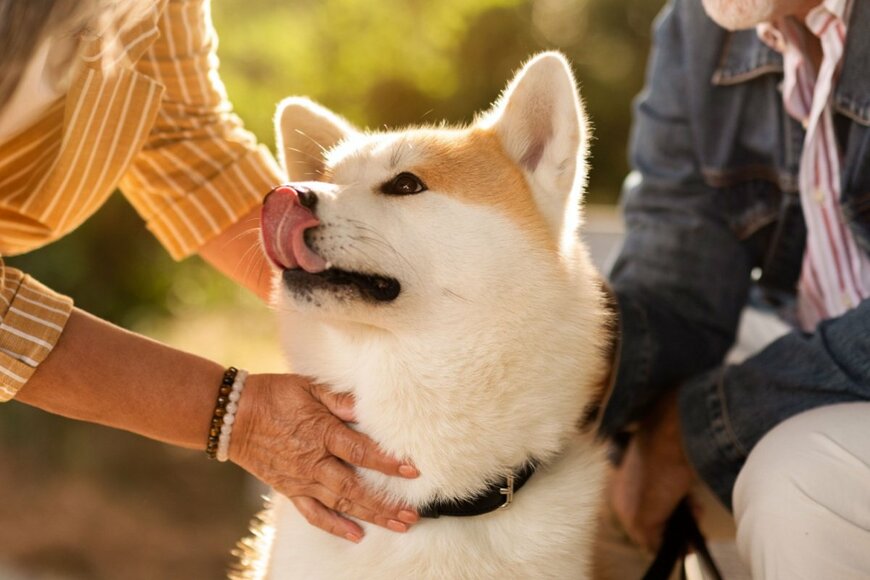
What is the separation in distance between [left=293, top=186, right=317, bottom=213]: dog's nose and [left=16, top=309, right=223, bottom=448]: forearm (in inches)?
10.8

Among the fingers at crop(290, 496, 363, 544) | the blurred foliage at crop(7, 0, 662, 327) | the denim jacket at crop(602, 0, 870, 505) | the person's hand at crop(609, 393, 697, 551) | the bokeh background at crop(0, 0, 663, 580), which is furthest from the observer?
the blurred foliage at crop(7, 0, 662, 327)

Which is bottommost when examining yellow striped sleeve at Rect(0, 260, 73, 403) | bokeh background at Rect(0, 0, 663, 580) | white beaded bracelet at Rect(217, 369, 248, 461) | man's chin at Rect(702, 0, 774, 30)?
bokeh background at Rect(0, 0, 663, 580)

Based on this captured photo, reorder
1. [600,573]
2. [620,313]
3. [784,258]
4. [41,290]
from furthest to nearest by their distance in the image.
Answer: [784,258] → [620,313] → [600,573] → [41,290]

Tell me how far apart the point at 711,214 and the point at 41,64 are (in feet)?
3.94

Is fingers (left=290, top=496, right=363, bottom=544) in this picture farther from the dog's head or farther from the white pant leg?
the white pant leg

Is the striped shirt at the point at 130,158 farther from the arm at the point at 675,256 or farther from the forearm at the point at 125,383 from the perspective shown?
the arm at the point at 675,256

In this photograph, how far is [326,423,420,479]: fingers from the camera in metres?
1.17

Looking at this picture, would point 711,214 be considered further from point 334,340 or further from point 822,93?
point 334,340

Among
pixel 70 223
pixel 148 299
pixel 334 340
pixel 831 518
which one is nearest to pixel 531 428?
pixel 334 340

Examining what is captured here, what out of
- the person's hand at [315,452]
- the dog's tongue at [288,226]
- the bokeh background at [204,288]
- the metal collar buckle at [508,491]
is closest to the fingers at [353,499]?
the person's hand at [315,452]

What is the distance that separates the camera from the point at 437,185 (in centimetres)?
120

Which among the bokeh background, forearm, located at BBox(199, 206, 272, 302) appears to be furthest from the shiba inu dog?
the bokeh background

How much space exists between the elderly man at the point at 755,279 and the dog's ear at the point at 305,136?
1.91 feet

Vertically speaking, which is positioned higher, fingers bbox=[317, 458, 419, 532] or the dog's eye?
the dog's eye
